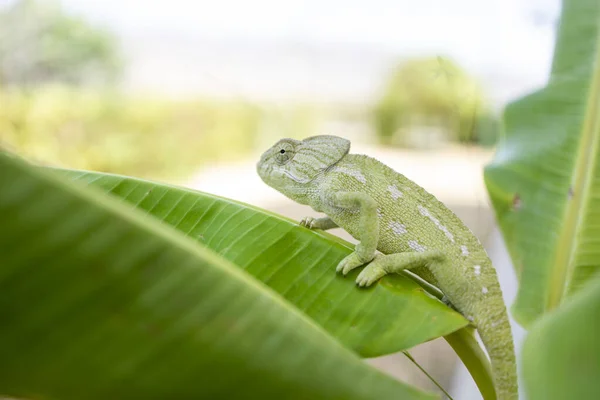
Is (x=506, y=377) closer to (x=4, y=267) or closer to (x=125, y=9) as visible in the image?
(x=4, y=267)

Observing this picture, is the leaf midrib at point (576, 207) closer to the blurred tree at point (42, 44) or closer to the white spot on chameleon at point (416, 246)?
the white spot on chameleon at point (416, 246)

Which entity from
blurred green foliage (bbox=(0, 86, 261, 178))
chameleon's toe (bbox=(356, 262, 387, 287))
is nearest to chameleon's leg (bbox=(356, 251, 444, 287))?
Answer: chameleon's toe (bbox=(356, 262, 387, 287))

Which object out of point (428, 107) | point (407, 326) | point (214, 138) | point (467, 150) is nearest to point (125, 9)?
point (214, 138)

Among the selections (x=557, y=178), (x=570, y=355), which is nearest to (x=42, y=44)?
(x=557, y=178)

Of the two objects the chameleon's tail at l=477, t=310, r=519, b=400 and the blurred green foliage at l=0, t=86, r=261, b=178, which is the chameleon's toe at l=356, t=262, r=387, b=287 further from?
the blurred green foliage at l=0, t=86, r=261, b=178

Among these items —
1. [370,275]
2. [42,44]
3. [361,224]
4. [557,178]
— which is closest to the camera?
[370,275]

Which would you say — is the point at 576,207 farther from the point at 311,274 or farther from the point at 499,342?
the point at 311,274

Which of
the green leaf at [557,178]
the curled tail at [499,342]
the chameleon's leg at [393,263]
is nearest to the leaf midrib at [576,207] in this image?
the green leaf at [557,178]
